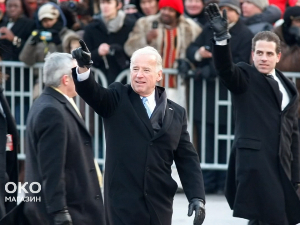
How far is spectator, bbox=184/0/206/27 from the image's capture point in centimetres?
958

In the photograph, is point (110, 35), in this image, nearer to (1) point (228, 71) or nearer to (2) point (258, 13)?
(2) point (258, 13)

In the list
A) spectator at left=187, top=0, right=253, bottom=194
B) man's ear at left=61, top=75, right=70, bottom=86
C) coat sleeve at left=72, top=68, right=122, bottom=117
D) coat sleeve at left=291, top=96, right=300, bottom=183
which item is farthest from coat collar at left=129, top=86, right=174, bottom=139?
spectator at left=187, top=0, right=253, bottom=194

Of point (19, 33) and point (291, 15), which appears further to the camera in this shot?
point (19, 33)

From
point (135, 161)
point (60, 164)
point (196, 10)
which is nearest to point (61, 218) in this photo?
point (60, 164)

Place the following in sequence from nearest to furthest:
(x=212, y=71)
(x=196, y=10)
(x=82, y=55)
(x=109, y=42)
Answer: (x=82, y=55)
(x=212, y=71)
(x=109, y=42)
(x=196, y=10)

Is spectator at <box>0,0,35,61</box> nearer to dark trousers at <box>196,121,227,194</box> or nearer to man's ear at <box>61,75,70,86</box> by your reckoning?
dark trousers at <box>196,121,227,194</box>

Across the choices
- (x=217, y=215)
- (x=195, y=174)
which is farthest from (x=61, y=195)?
(x=217, y=215)

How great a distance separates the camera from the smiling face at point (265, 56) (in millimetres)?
6613

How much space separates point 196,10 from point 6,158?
12.9 ft

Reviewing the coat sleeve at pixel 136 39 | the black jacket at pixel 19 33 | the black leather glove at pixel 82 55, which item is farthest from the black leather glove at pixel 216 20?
the black jacket at pixel 19 33

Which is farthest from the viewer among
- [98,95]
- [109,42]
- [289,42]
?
[109,42]

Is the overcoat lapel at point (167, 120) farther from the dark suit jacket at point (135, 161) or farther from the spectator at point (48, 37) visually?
the spectator at point (48, 37)

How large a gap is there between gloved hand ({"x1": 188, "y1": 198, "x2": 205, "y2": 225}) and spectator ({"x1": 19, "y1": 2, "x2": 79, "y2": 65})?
450cm

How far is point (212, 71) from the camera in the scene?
29.1 ft
